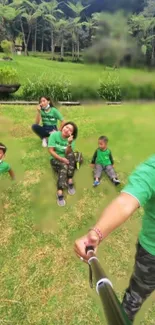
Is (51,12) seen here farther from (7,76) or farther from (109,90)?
(109,90)

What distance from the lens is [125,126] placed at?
7051 millimetres

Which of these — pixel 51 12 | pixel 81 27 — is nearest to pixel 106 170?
pixel 81 27

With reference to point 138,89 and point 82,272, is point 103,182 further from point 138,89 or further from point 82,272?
point 138,89

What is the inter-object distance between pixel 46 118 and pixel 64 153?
48.8 inches

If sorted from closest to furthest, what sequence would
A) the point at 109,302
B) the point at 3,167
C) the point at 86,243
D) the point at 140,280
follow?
the point at 109,302
the point at 86,243
the point at 140,280
the point at 3,167

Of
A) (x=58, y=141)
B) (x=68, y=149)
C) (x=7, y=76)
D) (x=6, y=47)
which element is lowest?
(x=68, y=149)

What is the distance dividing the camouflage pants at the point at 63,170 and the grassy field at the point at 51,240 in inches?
7.2

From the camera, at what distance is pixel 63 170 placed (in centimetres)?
438

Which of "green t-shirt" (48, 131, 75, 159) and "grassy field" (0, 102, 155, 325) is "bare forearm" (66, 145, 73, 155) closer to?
"green t-shirt" (48, 131, 75, 159)

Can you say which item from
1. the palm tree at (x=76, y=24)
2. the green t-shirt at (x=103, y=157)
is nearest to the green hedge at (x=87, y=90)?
the green t-shirt at (x=103, y=157)

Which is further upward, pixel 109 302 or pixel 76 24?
pixel 76 24

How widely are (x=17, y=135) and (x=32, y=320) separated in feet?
13.9

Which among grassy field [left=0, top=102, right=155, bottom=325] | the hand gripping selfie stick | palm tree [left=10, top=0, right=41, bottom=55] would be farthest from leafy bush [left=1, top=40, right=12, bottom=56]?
the hand gripping selfie stick

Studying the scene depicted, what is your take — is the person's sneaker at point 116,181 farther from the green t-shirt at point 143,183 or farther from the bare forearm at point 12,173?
the green t-shirt at point 143,183
